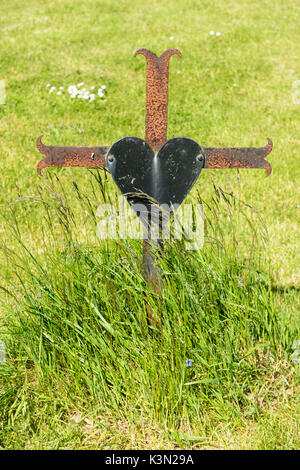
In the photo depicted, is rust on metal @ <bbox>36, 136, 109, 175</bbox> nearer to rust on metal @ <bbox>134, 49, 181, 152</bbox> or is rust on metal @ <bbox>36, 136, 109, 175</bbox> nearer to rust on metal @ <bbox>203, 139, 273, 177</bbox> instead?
rust on metal @ <bbox>134, 49, 181, 152</bbox>

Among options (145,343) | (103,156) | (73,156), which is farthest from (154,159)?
(145,343)

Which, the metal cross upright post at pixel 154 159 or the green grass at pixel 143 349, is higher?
the metal cross upright post at pixel 154 159

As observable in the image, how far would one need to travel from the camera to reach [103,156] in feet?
8.64

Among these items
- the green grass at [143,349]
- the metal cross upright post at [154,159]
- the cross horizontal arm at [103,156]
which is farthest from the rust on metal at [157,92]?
the green grass at [143,349]

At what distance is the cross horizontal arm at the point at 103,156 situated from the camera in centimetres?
263

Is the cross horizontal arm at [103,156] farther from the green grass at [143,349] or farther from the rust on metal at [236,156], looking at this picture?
the green grass at [143,349]

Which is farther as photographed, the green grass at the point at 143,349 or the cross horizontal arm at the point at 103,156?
the cross horizontal arm at the point at 103,156

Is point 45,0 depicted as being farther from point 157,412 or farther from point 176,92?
point 157,412

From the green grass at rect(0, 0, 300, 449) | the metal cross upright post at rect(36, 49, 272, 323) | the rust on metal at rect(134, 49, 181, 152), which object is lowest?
the green grass at rect(0, 0, 300, 449)

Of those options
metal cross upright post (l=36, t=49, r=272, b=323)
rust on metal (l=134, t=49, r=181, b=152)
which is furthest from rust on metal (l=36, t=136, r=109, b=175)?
rust on metal (l=134, t=49, r=181, b=152)

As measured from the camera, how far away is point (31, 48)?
966 centimetres

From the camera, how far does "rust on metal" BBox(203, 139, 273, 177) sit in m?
2.64

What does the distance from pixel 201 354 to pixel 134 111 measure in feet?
17.4

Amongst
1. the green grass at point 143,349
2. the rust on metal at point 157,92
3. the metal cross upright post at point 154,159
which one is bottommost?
the green grass at point 143,349
